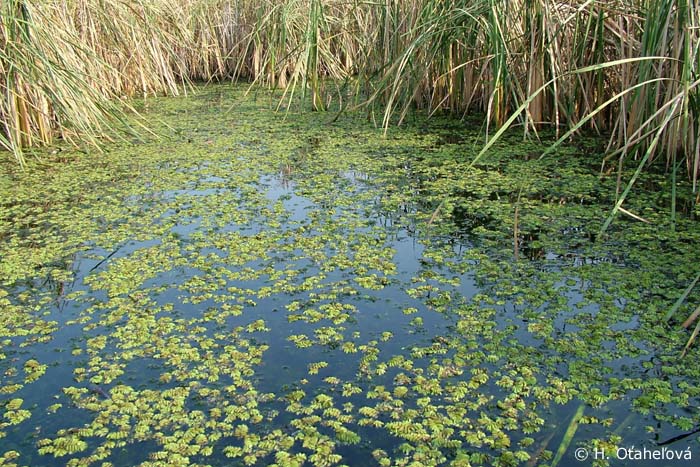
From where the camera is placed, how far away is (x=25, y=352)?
6.76 ft

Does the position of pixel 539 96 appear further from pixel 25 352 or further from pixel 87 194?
pixel 25 352

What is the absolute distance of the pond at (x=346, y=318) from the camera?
5.35ft

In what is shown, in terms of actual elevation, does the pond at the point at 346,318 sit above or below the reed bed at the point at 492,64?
below

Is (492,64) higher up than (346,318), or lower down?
higher up

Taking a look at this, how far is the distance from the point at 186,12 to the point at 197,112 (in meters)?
2.42

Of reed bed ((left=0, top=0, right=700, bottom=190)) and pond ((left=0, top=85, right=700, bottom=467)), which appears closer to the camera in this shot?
pond ((left=0, top=85, right=700, bottom=467))

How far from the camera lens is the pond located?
163cm

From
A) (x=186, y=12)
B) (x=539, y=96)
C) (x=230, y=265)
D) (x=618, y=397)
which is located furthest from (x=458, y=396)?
(x=186, y=12)

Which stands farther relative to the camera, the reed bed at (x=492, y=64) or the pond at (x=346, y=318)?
the reed bed at (x=492, y=64)

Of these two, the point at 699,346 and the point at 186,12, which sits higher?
the point at 186,12

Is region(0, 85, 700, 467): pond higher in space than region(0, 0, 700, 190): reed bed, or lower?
lower

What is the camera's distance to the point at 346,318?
2199 mm

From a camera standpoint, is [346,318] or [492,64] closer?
[346,318]

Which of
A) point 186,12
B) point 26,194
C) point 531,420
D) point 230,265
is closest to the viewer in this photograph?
point 531,420
